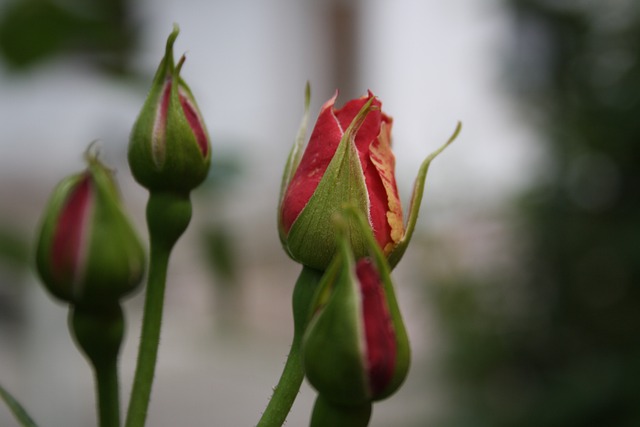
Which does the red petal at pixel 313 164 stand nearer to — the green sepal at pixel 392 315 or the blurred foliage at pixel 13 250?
the green sepal at pixel 392 315

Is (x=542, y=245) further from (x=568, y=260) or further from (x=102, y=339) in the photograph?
(x=102, y=339)

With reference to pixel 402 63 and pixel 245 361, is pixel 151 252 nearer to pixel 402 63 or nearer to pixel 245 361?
pixel 245 361

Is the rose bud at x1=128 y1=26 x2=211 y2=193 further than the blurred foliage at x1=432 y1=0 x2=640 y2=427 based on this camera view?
No

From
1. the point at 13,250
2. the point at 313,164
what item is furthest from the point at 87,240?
the point at 13,250

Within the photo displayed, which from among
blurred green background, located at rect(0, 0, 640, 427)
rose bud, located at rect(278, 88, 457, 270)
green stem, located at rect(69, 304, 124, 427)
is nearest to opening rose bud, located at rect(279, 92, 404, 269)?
rose bud, located at rect(278, 88, 457, 270)

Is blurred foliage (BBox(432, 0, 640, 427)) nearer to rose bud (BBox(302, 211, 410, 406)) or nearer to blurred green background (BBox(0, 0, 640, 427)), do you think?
blurred green background (BBox(0, 0, 640, 427))

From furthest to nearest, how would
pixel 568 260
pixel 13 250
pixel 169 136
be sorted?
1. pixel 568 260
2. pixel 13 250
3. pixel 169 136
